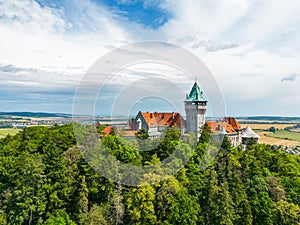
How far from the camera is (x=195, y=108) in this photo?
187ft

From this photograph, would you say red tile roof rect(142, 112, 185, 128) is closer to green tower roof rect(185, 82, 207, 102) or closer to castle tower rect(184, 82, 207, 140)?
castle tower rect(184, 82, 207, 140)

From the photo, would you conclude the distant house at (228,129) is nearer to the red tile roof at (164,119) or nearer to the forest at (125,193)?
the red tile roof at (164,119)

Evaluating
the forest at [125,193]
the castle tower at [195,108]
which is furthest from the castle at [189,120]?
the forest at [125,193]

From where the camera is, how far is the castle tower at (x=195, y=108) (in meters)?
56.8

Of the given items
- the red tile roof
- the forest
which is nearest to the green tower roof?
the red tile roof

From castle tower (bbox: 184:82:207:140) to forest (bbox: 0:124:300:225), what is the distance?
18.8 meters

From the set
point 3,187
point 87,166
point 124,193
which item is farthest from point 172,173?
point 3,187

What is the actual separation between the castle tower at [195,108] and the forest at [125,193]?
61.7 feet

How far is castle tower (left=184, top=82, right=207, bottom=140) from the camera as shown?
186 feet

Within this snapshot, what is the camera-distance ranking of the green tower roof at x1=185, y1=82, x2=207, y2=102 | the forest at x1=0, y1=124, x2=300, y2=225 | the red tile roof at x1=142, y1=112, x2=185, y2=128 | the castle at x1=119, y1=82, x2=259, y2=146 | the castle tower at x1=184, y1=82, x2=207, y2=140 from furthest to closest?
the red tile roof at x1=142, y1=112, x2=185, y2=128 → the castle tower at x1=184, y1=82, x2=207, y2=140 → the green tower roof at x1=185, y1=82, x2=207, y2=102 → the castle at x1=119, y1=82, x2=259, y2=146 → the forest at x1=0, y1=124, x2=300, y2=225

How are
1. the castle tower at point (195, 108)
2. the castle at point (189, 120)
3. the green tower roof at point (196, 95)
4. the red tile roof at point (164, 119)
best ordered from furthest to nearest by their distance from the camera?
the red tile roof at point (164, 119) < the castle tower at point (195, 108) < the green tower roof at point (196, 95) < the castle at point (189, 120)

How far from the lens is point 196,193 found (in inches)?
1326

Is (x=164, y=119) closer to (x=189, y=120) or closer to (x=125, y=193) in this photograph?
(x=189, y=120)

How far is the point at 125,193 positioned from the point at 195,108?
96.1 feet
